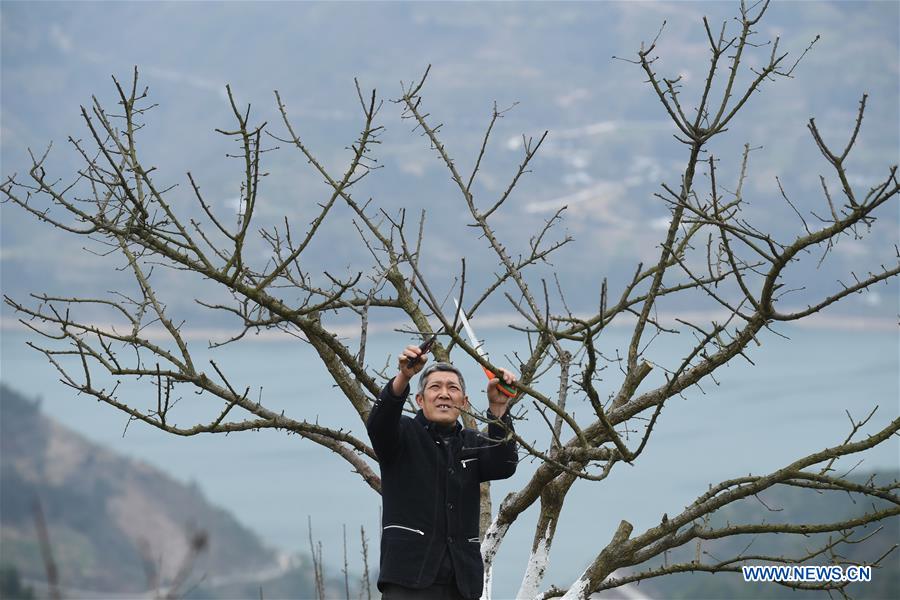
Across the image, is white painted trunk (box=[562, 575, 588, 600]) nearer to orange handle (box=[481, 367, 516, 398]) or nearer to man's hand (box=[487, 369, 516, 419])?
man's hand (box=[487, 369, 516, 419])

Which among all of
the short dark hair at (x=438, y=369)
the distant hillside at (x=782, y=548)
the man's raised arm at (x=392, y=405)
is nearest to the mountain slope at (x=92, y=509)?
the distant hillside at (x=782, y=548)

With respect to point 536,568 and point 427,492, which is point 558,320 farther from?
point 536,568

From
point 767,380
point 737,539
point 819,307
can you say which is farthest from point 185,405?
point 819,307

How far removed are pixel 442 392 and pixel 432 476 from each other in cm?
36

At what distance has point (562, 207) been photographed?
25.6 ft

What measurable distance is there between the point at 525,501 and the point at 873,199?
8.48ft

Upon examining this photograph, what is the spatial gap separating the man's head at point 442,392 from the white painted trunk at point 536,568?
1.75 metres

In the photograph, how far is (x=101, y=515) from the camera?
193 feet

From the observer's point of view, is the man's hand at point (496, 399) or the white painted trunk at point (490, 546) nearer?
the man's hand at point (496, 399)

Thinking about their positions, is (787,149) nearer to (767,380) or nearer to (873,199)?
(767,380)

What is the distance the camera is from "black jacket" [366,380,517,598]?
4809 mm

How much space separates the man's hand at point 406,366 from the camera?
4715 millimetres

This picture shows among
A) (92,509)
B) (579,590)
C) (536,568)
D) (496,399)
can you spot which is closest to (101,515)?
(92,509)

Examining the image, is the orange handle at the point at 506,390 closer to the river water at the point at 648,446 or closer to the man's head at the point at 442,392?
the man's head at the point at 442,392
